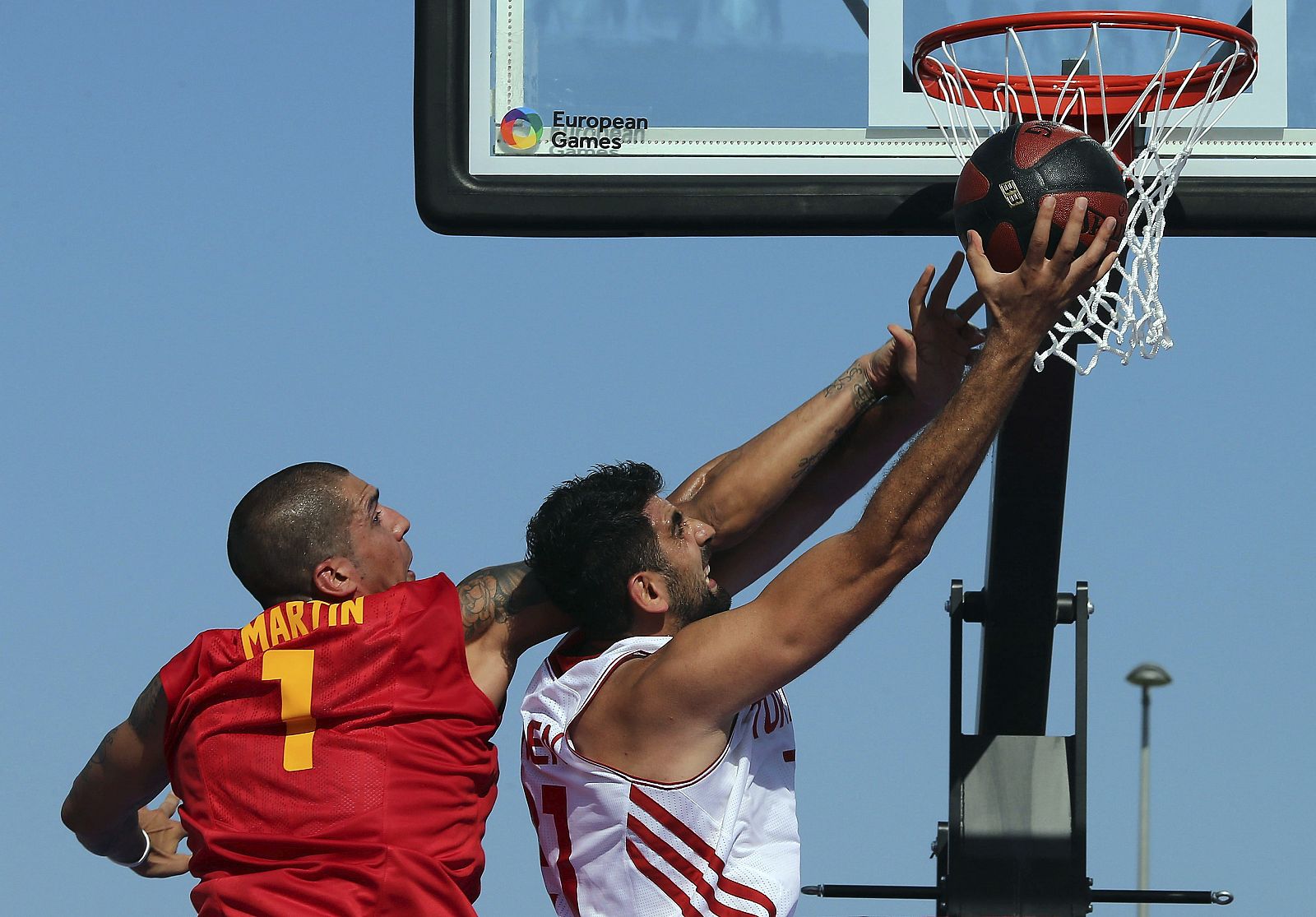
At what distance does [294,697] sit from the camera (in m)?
4.34

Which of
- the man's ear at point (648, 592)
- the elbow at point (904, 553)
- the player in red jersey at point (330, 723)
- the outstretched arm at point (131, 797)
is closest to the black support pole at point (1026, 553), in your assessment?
the player in red jersey at point (330, 723)

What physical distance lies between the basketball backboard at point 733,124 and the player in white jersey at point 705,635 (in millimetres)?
595

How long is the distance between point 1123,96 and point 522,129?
1.65 m

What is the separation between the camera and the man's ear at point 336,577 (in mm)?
4504

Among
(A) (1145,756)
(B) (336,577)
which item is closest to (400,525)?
(B) (336,577)

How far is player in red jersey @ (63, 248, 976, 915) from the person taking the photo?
14.0 ft

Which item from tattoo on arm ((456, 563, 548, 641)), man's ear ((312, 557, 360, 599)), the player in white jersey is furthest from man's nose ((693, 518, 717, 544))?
man's ear ((312, 557, 360, 599))

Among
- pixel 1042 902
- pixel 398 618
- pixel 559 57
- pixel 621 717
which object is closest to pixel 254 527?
pixel 398 618

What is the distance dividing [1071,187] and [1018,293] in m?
0.48

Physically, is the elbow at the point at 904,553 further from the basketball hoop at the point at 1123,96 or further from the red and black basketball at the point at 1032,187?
the basketball hoop at the point at 1123,96

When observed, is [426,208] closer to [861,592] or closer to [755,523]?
[755,523]

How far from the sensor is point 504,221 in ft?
17.2

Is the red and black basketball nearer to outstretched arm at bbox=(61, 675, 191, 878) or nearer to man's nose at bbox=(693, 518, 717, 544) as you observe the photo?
man's nose at bbox=(693, 518, 717, 544)

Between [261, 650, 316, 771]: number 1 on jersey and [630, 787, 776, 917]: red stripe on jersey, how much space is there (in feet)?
2.49
